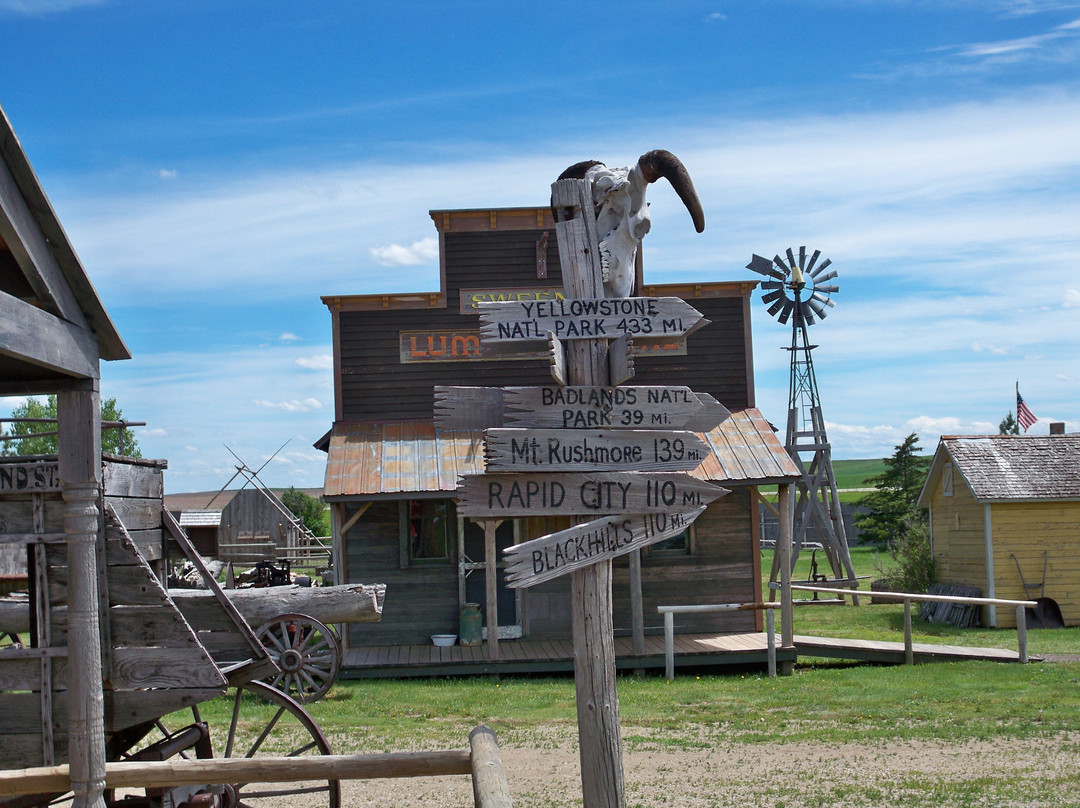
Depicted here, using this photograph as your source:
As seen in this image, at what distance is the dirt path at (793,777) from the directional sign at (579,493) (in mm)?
3533

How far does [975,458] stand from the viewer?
20844mm

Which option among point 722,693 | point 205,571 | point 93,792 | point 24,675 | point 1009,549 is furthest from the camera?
point 1009,549

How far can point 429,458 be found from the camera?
51.0 feet

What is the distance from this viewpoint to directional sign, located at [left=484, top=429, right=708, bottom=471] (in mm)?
5152

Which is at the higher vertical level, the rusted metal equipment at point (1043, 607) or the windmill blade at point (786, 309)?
the windmill blade at point (786, 309)

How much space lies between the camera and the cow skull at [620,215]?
5.70m

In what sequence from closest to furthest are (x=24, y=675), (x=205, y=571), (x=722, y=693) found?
(x=24, y=675) → (x=205, y=571) → (x=722, y=693)

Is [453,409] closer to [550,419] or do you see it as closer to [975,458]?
[550,419]

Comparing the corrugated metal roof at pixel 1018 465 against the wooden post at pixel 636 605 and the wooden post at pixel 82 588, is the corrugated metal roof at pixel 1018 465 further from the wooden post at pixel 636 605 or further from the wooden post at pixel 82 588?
the wooden post at pixel 82 588

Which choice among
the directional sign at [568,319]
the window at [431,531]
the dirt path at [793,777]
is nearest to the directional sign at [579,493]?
the directional sign at [568,319]

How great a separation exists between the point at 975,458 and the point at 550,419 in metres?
17.9

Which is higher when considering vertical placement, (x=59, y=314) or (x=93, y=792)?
(x=59, y=314)

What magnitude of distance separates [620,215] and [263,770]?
351 centimetres

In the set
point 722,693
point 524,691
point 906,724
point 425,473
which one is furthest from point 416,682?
point 906,724
